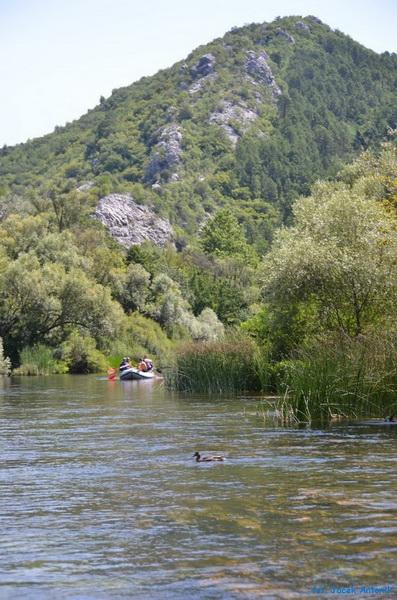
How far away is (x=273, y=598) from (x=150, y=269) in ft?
297

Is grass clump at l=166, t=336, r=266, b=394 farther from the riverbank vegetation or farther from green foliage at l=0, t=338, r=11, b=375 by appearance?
green foliage at l=0, t=338, r=11, b=375

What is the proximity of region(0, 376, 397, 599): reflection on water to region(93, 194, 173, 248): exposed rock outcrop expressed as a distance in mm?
134708

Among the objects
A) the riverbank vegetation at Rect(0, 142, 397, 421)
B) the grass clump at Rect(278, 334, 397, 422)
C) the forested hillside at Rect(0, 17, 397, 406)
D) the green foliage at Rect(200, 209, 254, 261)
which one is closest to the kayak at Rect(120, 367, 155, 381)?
the riverbank vegetation at Rect(0, 142, 397, 421)

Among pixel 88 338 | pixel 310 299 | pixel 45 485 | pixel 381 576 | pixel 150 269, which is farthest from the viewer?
pixel 150 269

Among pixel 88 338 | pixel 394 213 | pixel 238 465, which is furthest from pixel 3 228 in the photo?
pixel 238 465

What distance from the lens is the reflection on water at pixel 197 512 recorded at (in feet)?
33.8

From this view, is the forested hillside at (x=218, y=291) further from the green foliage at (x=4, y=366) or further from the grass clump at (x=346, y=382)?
the green foliage at (x=4, y=366)

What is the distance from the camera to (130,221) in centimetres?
16688

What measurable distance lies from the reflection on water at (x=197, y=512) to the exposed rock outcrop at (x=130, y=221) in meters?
135

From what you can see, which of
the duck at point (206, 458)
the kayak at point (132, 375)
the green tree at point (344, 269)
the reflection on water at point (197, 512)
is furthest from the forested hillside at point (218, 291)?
the duck at point (206, 458)

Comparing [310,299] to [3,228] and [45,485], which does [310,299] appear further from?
[3,228]

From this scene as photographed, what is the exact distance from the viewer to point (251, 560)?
1097 centimetres

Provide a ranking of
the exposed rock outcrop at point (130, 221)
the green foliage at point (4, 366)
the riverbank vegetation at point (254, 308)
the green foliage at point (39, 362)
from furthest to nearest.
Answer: the exposed rock outcrop at point (130, 221), the green foliage at point (39, 362), the green foliage at point (4, 366), the riverbank vegetation at point (254, 308)

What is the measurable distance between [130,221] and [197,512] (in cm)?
15446
